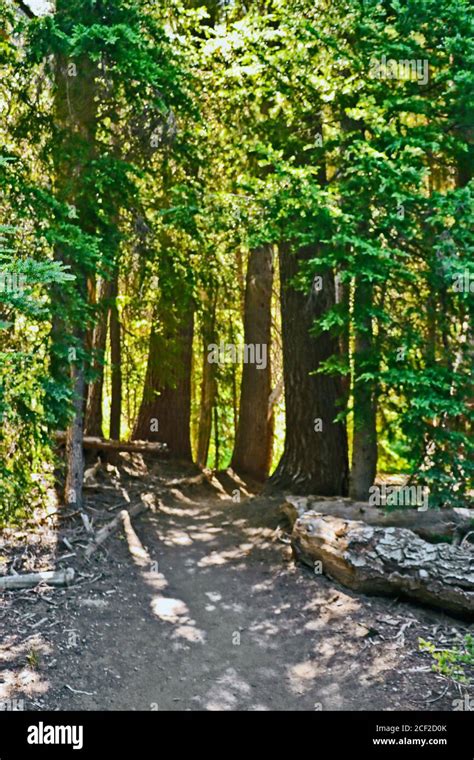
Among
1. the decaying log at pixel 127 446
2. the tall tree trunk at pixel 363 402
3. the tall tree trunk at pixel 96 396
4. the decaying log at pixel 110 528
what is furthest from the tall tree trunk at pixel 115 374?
the tall tree trunk at pixel 363 402

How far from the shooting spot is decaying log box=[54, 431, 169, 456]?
44.4ft

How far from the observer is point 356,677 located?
6.13 m

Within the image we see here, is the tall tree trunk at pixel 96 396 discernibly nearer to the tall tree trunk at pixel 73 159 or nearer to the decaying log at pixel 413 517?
the tall tree trunk at pixel 73 159

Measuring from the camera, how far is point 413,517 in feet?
28.6

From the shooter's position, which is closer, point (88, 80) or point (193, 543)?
point (88, 80)

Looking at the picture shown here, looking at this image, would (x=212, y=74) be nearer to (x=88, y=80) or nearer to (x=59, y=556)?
(x=88, y=80)

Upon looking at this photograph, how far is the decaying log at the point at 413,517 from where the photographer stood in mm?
8453

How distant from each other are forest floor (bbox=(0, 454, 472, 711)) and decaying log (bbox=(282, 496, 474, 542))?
3.17 feet

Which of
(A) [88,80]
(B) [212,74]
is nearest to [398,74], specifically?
(B) [212,74]

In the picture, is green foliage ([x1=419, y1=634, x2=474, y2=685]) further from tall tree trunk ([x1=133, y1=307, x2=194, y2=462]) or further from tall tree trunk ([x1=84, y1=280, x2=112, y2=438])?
tall tree trunk ([x1=133, y1=307, x2=194, y2=462])

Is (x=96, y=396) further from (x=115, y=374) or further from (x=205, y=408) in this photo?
(x=205, y=408)

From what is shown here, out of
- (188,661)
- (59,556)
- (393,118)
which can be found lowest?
(188,661)

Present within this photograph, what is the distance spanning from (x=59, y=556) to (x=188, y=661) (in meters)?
2.46
